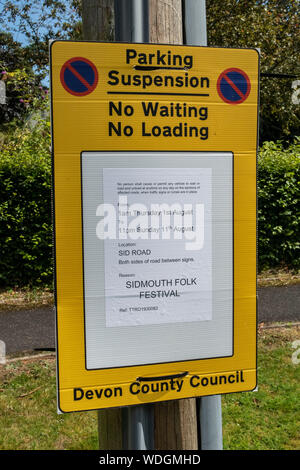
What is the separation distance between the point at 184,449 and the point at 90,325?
2.29 feet

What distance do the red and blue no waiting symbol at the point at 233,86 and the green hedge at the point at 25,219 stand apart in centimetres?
606

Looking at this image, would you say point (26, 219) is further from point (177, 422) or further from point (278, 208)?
point (177, 422)

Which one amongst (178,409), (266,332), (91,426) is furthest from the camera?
(266,332)

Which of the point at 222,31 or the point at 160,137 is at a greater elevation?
the point at 222,31

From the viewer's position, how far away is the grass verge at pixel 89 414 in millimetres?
3350

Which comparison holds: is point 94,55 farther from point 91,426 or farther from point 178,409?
point 91,426

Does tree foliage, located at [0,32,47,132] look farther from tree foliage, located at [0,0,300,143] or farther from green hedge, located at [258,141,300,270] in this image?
green hedge, located at [258,141,300,270]

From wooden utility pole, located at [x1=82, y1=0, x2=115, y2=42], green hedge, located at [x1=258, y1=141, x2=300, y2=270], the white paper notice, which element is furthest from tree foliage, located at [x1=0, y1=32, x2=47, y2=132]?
the white paper notice

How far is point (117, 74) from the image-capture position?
168cm

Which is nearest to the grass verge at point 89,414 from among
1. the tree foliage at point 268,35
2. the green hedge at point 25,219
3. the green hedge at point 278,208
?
the green hedge at point 25,219

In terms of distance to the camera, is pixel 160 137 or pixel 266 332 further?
pixel 266 332

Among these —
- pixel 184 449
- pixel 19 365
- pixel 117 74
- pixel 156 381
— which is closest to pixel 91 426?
pixel 19 365

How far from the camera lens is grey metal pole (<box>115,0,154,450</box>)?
5.78ft

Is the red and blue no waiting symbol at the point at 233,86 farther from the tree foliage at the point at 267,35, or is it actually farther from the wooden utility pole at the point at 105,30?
the tree foliage at the point at 267,35
